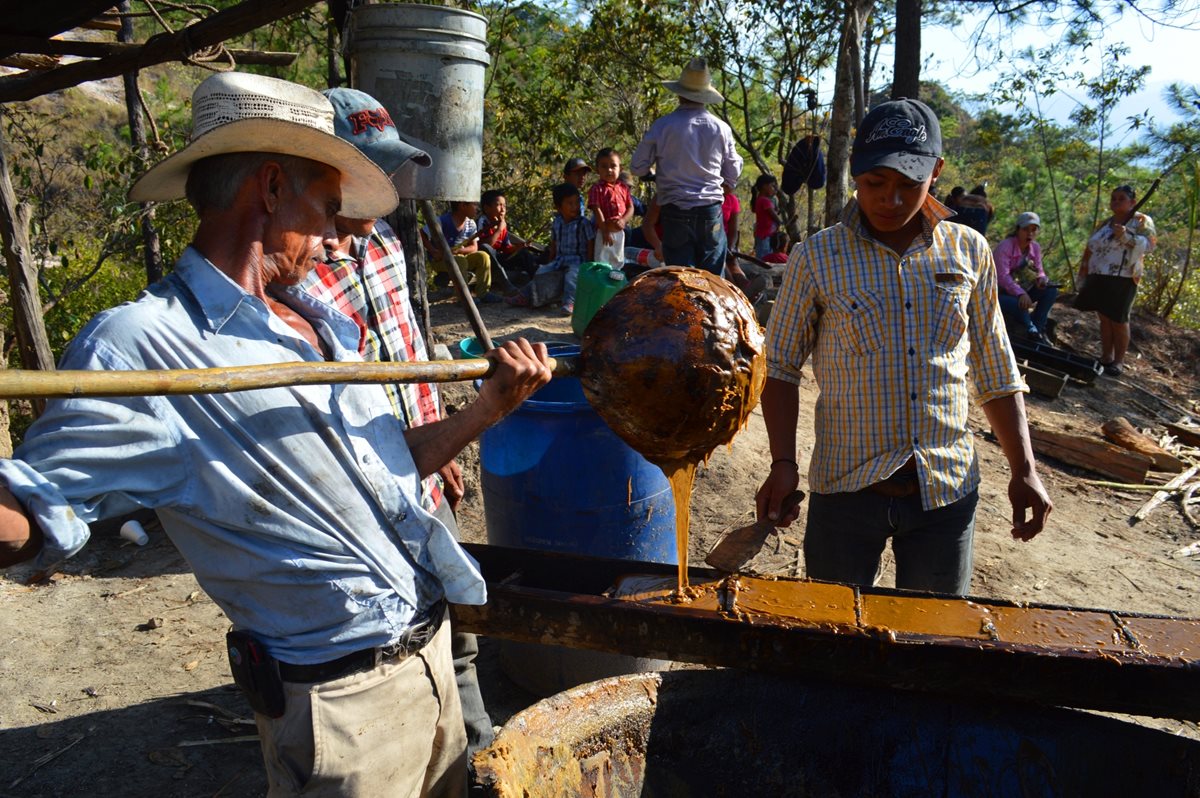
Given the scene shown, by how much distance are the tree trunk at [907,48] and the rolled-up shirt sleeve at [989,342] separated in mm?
8438

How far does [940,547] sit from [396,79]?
2911 millimetres

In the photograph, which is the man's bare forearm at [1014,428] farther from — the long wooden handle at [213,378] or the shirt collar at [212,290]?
the shirt collar at [212,290]

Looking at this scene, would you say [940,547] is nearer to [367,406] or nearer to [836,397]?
[836,397]

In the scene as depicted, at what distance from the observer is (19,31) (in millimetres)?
3547

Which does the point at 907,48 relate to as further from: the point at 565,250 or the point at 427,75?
the point at 427,75

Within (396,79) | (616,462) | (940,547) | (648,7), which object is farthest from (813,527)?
(648,7)

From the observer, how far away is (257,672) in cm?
188

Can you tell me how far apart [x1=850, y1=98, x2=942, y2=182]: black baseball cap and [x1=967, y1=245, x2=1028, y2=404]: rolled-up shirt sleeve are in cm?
41

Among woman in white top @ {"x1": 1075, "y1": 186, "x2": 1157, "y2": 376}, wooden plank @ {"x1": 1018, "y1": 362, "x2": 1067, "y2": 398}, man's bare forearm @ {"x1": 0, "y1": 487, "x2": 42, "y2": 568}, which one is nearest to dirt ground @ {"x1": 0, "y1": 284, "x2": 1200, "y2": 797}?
wooden plank @ {"x1": 1018, "y1": 362, "x2": 1067, "y2": 398}

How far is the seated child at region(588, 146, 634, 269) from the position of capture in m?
8.75

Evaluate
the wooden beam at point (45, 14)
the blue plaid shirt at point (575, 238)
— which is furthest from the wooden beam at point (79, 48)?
the blue plaid shirt at point (575, 238)

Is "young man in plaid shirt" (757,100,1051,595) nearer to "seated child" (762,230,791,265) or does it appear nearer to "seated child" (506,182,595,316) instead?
"seated child" (506,182,595,316)

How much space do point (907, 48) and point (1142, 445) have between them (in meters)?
5.39

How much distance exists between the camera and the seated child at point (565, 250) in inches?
346
